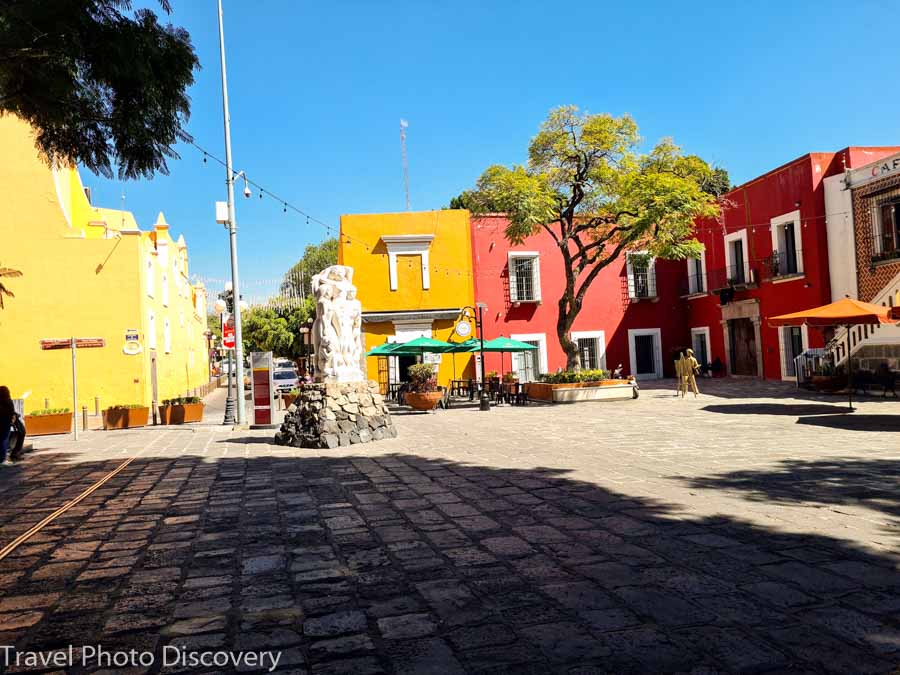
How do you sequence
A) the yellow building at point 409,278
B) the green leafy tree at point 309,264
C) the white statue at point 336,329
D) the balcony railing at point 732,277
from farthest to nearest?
the green leafy tree at point 309,264 < the yellow building at point 409,278 < the balcony railing at point 732,277 < the white statue at point 336,329

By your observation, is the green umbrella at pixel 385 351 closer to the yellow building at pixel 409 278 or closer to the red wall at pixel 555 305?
the yellow building at pixel 409 278

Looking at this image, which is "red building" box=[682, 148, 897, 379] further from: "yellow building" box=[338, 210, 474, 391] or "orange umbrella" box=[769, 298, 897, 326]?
"yellow building" box=[338, 210, 474, 391]

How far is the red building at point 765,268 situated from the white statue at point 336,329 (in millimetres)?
15477

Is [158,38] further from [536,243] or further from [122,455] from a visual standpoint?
[536,243]

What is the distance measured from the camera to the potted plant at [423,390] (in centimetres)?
1798

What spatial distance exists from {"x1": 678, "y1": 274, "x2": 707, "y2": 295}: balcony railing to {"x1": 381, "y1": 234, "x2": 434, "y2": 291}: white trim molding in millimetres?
11546

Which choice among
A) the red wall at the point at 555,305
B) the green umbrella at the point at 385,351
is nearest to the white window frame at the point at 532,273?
the red wall at the point at 555,305

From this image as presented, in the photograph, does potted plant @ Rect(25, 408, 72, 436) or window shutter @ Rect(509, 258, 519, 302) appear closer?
potted plant @ Rect(25, 408, 72, 436)

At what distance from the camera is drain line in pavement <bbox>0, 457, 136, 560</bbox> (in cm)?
502

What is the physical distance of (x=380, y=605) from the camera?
355 cm

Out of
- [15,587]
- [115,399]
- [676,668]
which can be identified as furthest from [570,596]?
[115,399]

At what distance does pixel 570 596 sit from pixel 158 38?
5.82 meters

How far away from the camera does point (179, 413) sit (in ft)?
57.0

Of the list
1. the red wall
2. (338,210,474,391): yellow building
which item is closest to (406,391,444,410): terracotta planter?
(338,210,474,391): yellow building
